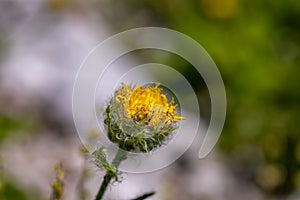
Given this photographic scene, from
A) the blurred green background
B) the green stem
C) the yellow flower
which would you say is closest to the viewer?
the green stem

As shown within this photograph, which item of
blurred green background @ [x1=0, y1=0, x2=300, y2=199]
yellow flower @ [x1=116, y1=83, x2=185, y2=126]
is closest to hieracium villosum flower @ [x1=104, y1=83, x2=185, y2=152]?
yellow flower @ [x1=116, y1=83, x2=185, y2=126]

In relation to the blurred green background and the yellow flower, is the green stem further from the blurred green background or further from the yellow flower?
the blurred green background

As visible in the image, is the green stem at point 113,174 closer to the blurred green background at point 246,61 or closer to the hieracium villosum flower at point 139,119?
the hieracium villosum flower at point 139,119

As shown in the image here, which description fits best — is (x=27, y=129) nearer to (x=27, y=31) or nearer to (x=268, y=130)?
(x=27, y=31)

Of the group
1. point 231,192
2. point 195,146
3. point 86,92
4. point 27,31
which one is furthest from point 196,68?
point 86,92

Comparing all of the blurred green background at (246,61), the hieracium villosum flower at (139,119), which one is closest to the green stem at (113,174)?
the hieracium villosum flower at (139,119)
